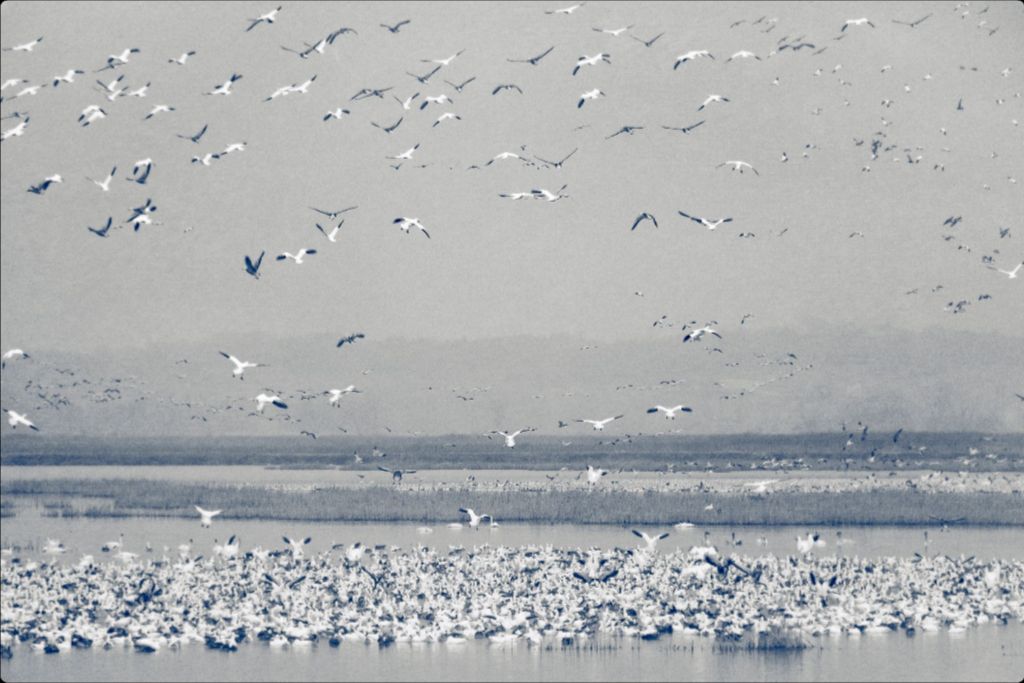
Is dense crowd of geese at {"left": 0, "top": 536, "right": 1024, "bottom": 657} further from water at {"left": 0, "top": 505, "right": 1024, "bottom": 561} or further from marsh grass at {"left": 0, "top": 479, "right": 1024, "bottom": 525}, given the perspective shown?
marsh grass at {"left": 0, "top": 479, "right": 1024, "bottom": 525}

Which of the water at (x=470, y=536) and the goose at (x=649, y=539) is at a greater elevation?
the water at (x=470, y=536)

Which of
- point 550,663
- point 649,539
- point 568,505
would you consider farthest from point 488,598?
point 568,505

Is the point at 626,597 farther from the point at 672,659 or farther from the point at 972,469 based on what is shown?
the point at 972,469

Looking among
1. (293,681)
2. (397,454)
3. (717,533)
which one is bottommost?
(293,681)

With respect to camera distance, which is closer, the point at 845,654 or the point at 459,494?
the point at 845,654

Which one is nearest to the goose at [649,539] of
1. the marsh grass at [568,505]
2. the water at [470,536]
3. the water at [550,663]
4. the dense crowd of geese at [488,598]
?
the dense crowd of geese at [488,598]

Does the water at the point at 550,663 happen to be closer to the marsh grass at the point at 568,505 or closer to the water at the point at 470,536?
the water at the point at 470,536

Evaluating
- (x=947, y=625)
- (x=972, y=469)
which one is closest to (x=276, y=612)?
(x=947, y=625)
